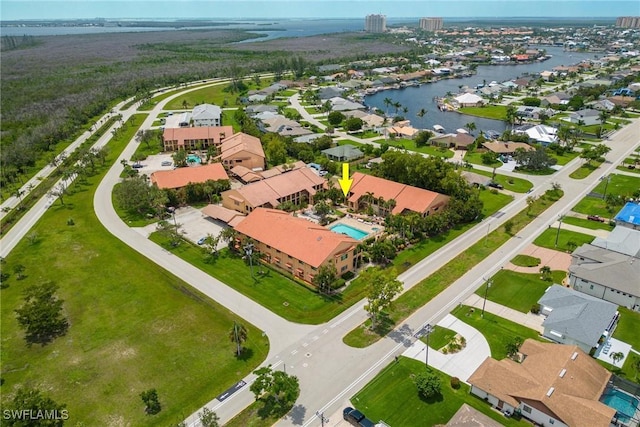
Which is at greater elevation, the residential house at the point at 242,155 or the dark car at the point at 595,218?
the residential house at the point at 242,155

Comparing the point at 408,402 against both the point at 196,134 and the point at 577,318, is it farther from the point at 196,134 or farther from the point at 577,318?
the point at 196,134

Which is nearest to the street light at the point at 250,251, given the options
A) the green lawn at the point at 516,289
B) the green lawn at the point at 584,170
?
the green lawn at the point at 516,289

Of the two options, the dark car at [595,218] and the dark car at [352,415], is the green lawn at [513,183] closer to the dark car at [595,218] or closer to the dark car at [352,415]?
the dark car at [595,218]

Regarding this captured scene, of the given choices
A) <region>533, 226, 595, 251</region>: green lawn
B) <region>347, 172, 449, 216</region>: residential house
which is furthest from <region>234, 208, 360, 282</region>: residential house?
<region>533, 226, 595, 251</region>: green lawn

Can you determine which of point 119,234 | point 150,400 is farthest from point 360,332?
point 119,234

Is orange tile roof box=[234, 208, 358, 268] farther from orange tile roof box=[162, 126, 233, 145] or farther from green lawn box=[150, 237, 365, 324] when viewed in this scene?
orange tile roof box=[162, 126, 233, 145]

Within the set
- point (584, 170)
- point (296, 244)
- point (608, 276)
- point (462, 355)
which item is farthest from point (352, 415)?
point (584, 170)

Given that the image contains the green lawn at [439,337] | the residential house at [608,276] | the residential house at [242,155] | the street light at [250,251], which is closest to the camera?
the green lawn at [439,337]
